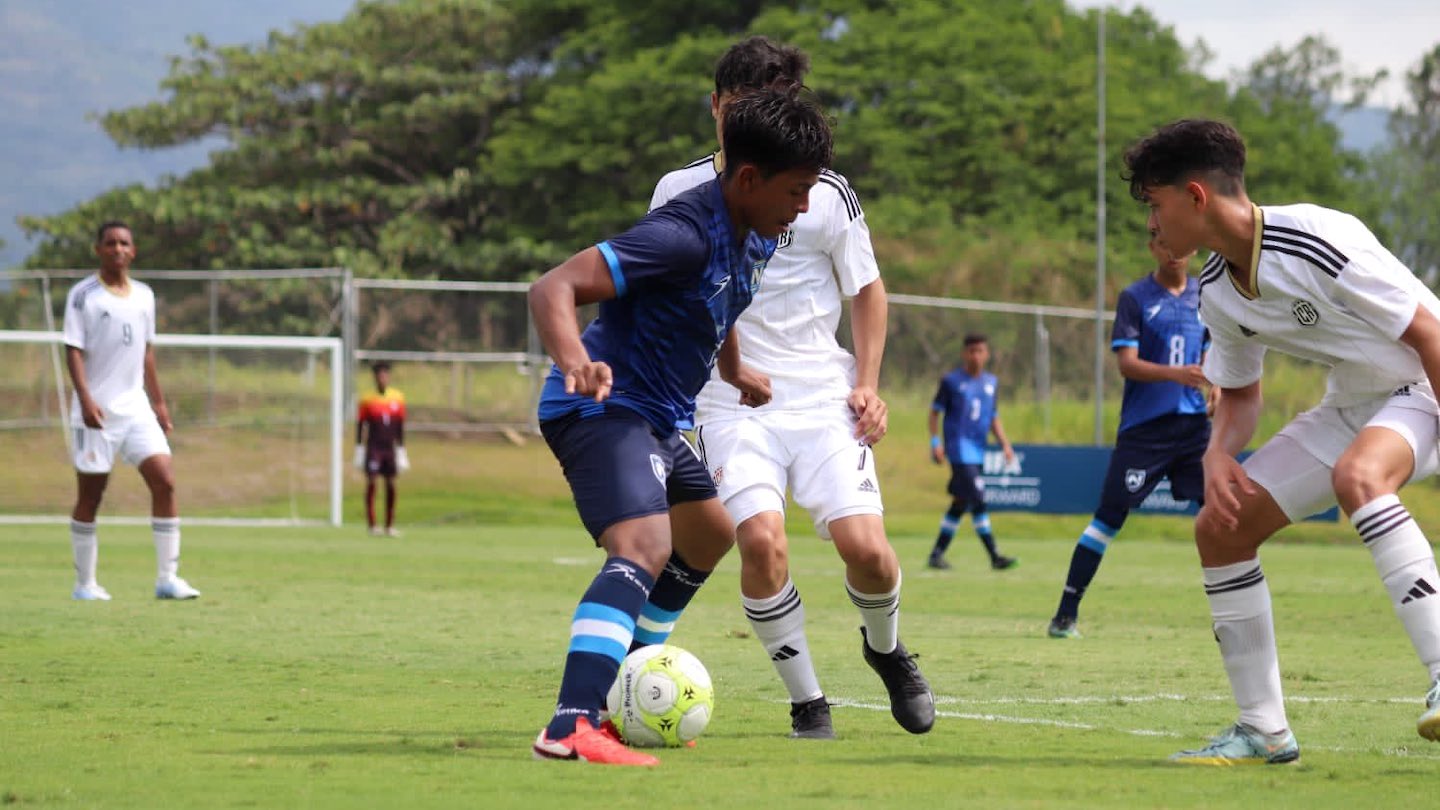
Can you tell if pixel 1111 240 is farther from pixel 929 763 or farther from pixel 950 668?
pixel 929 763

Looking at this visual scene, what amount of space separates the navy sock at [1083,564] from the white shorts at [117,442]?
6.11 m

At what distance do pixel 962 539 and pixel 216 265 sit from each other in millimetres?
28366

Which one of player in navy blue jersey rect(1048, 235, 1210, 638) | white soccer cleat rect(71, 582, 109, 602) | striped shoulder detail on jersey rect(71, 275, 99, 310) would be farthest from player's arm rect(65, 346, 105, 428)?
player in navy blue jersey rect(1048, 235, 1210, 638)

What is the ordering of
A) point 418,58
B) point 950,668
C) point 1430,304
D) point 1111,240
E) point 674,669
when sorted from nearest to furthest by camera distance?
point 1430,304 < point 674,669 < point 950,668 < point 1111,240 < point 418,58

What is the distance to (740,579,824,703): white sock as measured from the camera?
651cm

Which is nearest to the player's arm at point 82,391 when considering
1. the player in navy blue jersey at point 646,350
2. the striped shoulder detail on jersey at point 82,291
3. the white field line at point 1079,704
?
the striped shoulder detail on jersey at point 82,291

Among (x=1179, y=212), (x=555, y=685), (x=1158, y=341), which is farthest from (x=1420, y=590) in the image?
(x=1158, y=341)

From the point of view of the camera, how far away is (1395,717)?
7.00 meters

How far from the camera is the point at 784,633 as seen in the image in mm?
6578

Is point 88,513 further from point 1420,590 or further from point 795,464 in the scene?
point 1420,590

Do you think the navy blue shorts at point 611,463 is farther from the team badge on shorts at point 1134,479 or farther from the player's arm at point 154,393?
the player's arm at point 154,393

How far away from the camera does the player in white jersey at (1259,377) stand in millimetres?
5375

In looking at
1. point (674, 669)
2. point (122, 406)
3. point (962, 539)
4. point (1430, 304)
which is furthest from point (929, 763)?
point (962, 539)

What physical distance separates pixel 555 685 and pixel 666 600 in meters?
1.60
